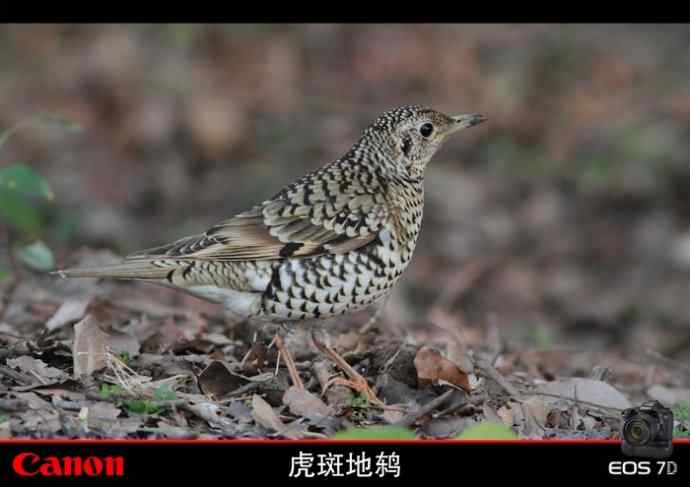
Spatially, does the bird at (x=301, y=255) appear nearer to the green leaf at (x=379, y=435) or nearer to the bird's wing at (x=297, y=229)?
the bird's wing at (x=297, y=229)

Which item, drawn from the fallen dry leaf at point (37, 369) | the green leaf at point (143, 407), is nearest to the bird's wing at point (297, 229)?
the fallen dry leaf at point (37, 369)

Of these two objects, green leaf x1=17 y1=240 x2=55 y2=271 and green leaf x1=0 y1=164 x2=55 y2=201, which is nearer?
green leaf x1=0 y1=164 x2=55 y2=201

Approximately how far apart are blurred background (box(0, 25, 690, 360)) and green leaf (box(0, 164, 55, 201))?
3.88 m

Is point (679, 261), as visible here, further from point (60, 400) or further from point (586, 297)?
point (60, 400)

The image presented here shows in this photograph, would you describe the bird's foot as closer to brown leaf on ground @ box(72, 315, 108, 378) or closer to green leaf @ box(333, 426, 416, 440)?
green leaf @ box(333, 426, 416, 440)

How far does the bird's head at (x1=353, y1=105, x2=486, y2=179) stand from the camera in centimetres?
595

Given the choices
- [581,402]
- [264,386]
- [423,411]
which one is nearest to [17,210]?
[264,386]

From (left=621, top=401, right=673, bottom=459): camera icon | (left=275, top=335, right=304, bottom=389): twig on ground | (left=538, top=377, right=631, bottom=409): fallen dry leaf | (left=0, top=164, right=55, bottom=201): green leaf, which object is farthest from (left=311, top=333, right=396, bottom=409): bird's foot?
(left=0, top=164, right=55, bottom=201): green leaf

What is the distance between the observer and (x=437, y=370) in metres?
5.20

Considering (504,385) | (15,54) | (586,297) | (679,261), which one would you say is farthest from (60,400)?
(15,54)

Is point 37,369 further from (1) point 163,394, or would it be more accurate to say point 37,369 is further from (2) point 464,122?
(2) point 464,122

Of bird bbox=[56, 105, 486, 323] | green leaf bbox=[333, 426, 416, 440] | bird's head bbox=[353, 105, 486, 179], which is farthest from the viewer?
bird's head bbox=[353, 105, 486, 179]

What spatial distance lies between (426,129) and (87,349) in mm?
2312

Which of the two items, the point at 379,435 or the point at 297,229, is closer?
the point at 379,435
